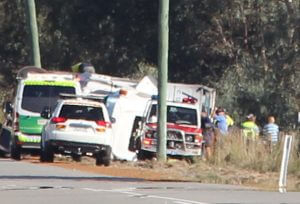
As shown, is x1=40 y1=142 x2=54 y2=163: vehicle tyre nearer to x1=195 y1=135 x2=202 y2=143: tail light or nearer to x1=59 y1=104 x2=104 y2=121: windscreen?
x1=59 y1=104 x2=104 y2=121: windscreen

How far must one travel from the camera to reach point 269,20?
1718 inches

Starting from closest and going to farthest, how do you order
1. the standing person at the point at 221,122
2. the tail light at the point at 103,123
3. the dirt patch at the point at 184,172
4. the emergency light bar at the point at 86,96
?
the dirt patch at the point at 184,172 < the tail light at the point at 103,123 < the emergency light bar at the point at 86,96 < the standing person at the point at 221,122

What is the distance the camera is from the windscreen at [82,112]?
99.7 ft

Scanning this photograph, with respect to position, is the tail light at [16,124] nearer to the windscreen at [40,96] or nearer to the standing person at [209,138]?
the windscreen at [40,96]

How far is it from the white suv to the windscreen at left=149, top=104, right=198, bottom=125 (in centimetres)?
395

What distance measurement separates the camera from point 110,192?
19391mm

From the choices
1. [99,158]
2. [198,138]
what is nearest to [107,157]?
[99,158]

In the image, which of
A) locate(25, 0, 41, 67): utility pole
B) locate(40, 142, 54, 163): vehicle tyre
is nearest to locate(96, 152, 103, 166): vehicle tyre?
locate(40, 142, 54, 163): vehicle tyre

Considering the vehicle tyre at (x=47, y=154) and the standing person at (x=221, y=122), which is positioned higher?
the standing person at (x=221, y=122)

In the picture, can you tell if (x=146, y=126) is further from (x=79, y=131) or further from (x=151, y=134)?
(x=79, y=131)

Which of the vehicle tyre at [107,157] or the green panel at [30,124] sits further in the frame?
the green panel at [30,124]

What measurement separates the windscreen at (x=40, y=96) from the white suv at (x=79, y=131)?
2262 millimetres

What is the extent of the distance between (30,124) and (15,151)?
0.88 meters

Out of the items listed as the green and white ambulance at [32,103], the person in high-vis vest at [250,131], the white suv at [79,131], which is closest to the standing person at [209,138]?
the person in high-vis vest at [250,131]
